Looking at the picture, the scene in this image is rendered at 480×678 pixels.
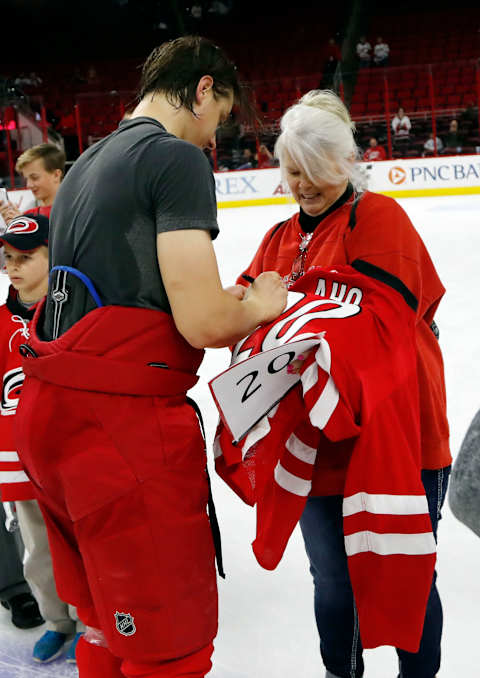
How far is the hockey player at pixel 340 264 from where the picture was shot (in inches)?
55.6

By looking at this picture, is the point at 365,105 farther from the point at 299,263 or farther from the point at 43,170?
the point at 299,263

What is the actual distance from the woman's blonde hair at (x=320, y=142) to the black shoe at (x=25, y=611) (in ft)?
4.76

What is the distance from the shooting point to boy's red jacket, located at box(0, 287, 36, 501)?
6.26ft

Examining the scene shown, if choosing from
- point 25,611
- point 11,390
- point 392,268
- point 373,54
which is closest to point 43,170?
point 11,390

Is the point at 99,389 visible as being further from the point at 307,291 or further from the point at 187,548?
the point at 307,291

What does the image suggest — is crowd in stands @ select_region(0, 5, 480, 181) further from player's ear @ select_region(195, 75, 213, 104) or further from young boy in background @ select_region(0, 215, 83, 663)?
player's ear @ select_region(195, 75, 213, 104)

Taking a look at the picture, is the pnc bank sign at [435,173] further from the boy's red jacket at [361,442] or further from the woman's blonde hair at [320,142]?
the boy's red jacket at [361,442]

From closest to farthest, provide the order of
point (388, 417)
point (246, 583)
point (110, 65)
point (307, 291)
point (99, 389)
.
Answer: point (99, 389), point (388, 417), point (307, 291), point (246, 583), point (110, 65)

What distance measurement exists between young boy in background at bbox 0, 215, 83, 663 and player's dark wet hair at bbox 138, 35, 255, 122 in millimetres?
812

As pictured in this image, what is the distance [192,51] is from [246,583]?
1.60 meters

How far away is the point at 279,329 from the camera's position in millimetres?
1356

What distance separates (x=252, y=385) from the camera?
1.29 metres

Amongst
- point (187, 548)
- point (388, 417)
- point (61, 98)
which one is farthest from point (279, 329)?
point (61, 98)

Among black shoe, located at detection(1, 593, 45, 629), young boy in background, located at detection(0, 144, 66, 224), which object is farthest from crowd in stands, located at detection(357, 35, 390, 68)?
black shoe, located at detection(1, 593, 45, 629)
